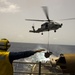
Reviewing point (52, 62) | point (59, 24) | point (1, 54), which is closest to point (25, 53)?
point (1, 54)

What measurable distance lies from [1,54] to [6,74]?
0.54m

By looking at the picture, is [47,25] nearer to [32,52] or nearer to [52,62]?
A: [52,62]

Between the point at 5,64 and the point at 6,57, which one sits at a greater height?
the point at 6,57

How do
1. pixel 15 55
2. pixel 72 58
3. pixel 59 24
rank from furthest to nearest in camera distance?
pixel 59 24, pixel 72 58, pixel 15 55

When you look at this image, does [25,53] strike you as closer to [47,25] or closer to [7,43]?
[7,43]

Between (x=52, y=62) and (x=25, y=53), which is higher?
(x=25, y=53)

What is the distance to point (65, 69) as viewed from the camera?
25.7 ft

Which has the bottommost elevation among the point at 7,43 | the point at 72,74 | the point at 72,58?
the point at 72,74

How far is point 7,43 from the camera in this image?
621 centimetres

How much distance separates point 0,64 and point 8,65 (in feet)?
0.68

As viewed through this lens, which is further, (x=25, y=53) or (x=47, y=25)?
(x=47, y=25)

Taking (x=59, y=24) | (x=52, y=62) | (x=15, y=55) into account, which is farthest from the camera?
(x=59, y=24)

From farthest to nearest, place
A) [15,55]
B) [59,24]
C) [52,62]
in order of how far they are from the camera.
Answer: [59,24] < [52,62] < [15,55]

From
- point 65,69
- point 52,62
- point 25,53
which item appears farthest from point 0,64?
point 52,62
